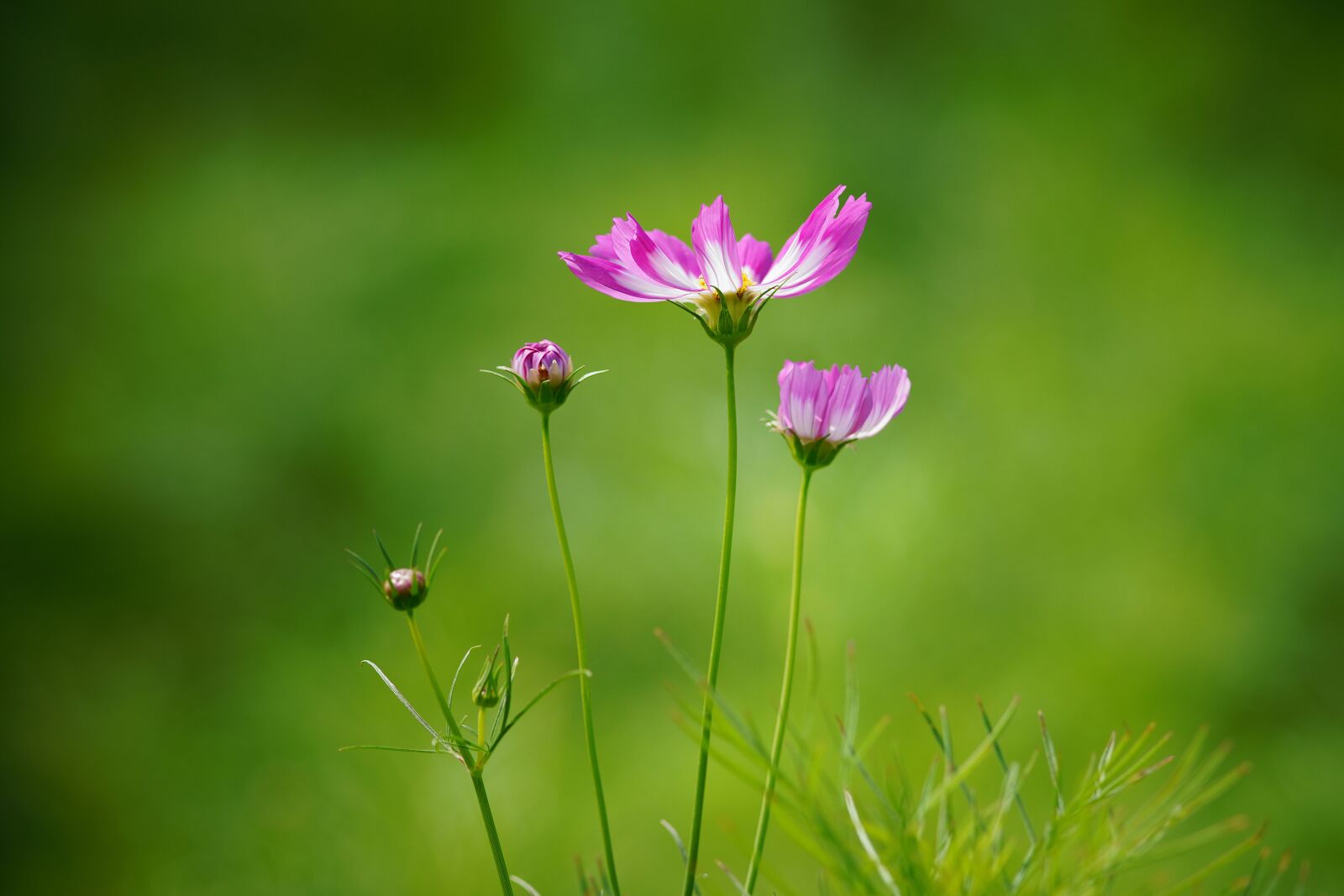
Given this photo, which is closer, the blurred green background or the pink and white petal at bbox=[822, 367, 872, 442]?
the pink and white petal at bbox=[822, 367, 872, 442]

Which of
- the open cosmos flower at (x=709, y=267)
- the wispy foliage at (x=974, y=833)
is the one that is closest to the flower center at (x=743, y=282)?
the open cosmos flower at (x=709, y=267)

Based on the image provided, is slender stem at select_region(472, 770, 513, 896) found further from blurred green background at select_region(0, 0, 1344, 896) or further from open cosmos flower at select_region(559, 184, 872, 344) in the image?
blurred green background at select_region(0, 0, 1344, 896)

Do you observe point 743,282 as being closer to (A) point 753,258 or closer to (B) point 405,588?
(A) point 753,258

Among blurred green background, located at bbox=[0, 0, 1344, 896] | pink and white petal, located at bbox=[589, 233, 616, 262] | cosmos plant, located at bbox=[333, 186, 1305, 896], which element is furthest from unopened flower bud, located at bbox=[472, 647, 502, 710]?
blurred green background, located at bbox=[0, 0, 1344, 896]

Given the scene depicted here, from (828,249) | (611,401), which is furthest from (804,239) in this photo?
(611,401)

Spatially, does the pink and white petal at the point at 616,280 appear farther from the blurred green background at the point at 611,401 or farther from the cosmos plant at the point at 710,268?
the blurred green background at the point at 611,401

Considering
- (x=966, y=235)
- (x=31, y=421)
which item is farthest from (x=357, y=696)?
(x=966, y=235)
